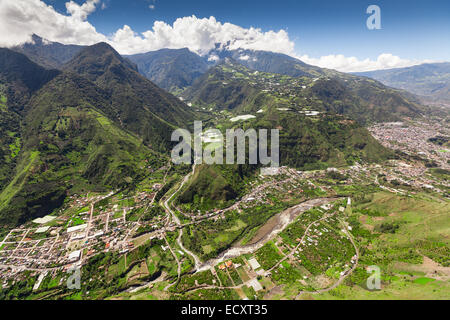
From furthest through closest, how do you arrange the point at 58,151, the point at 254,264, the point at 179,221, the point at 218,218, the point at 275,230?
the point at 58,151, the point at 218,218, the point at 179,221, the point at 275,230, the point at 254,264

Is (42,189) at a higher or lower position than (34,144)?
lower

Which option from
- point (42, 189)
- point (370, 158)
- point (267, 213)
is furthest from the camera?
point (370, 158)

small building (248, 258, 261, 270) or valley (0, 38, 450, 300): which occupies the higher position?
valley (0, 38, 450, 300)

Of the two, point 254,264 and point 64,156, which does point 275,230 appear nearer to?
point 254,264

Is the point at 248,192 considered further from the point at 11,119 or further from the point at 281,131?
the point at 11,119

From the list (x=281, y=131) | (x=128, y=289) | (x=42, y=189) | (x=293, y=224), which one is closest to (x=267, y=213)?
(x=293, y=224)

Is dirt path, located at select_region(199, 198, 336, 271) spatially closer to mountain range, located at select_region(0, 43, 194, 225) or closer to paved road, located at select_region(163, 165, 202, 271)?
paved road, located at select_region(163, 165, 202, 271)

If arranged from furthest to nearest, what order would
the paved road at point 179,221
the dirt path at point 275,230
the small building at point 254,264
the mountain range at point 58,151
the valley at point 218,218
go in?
1. the mountain range at point 58,151
2. the dirt path at point 275,230
3. the paved road at point 179,221
4. the small building at point 254,264
5. the valley at point 218,218

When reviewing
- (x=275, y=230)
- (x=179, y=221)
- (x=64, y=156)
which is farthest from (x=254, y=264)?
(x=64, y=156)

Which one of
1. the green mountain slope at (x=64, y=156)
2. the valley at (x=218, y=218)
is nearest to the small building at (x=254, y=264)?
the valley at (x=218, y=218)

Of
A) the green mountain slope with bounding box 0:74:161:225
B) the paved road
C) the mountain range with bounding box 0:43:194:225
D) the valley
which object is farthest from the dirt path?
the mountain range with bounding box 0:43:194:225

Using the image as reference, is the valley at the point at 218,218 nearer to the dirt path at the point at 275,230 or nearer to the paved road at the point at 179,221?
the dirt path at the point at 275,230
